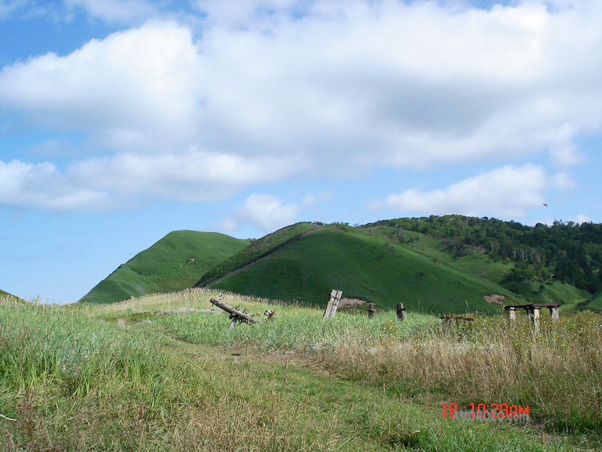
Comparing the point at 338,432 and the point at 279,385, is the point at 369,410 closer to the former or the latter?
the point at 338,432

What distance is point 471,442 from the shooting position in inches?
188

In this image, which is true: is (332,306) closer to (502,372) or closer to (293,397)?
(502,372)

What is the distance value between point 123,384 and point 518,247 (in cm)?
13365

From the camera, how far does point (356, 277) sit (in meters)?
Result: 71.5

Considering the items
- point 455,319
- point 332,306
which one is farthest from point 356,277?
point 455,319

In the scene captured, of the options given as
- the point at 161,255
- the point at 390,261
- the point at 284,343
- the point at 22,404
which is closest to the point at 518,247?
the point at 390,261

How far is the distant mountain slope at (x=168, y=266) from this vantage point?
81.8m

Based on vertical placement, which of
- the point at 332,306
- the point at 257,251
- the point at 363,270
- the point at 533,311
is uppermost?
the point at 257,251

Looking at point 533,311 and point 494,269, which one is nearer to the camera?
point 533,311

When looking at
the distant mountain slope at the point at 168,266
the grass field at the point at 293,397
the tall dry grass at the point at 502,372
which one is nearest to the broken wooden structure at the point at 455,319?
the tall dry grass at the point at 502,372
